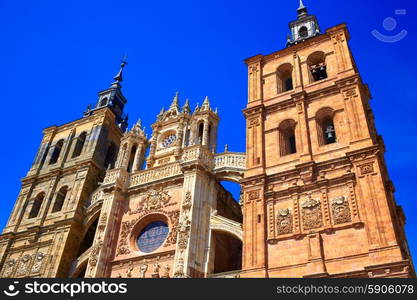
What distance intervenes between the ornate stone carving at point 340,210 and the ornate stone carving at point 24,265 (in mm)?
17481

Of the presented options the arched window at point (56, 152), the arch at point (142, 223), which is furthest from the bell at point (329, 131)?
the arched window at point (56, 152)

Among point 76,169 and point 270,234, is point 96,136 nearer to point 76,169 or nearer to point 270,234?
point 76,169

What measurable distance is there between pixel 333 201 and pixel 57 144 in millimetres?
22313

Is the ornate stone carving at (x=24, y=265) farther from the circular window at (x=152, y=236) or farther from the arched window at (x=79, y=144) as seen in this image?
the arched window at (x=79, y=144)

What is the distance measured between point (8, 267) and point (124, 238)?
27.7 feet

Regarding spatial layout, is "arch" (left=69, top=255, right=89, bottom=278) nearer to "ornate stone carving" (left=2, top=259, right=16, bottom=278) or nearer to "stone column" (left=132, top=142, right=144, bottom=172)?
"ornate stone carving" (left=2, top=259, right=16, bottom=278)

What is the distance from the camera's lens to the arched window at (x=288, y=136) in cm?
2208

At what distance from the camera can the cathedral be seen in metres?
17.3

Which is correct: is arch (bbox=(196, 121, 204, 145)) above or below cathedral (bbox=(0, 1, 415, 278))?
above

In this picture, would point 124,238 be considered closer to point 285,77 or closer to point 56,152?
point 285,77

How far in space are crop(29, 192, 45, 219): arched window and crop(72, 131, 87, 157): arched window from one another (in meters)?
3.50

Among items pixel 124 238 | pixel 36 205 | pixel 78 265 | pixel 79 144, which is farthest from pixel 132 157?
pixel 36 205

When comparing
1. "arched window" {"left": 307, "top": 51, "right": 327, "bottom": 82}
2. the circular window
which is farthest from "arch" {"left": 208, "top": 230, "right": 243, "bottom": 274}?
"arched window" {"left": 307, "top": 51, "right": 327, "bottom": 82}

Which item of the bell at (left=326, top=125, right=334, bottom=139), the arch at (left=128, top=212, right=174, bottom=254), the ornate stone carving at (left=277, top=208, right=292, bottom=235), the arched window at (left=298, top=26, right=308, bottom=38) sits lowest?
the ornate stone carving at (left=277, top=208, right=292, bottom=235)
